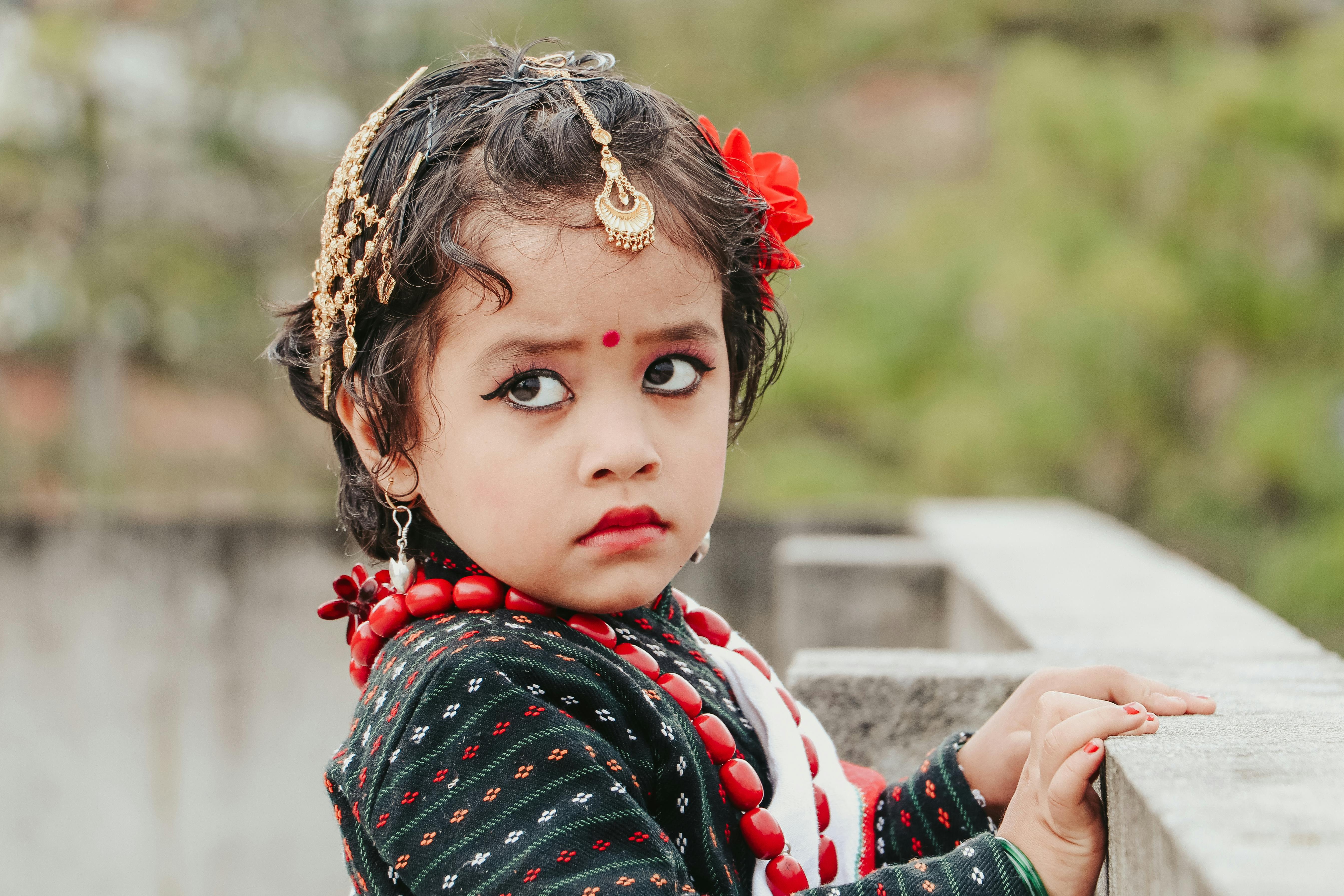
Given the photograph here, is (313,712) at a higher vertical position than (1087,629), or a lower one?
lower

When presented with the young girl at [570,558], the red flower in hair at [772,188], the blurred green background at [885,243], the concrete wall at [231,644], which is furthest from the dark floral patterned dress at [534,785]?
the blurred green background at [885,243]

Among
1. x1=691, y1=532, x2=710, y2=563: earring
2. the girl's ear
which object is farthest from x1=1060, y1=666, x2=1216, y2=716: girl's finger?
the girl's ear

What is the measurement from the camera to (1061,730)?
3.97ft

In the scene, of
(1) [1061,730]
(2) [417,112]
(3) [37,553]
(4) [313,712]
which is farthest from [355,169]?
(3) [37,553]

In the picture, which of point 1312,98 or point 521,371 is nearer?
point 521,371

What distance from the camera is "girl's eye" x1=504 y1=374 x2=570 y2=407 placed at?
4.13 ft

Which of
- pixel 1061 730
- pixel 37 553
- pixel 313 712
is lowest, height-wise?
pixel 313 712

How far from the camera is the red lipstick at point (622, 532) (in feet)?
4.15

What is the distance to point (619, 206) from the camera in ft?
4.21

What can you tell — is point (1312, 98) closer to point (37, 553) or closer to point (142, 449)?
point (37, 553)

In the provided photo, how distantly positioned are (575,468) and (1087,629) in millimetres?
1360

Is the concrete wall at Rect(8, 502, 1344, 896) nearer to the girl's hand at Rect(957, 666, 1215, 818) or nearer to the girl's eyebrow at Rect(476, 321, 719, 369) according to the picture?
the girl's hand at Rect(957, 666, 1215, 818)

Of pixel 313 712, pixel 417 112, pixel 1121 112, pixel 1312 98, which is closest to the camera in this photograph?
pixel 417 112

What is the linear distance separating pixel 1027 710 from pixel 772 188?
27.1 inches
